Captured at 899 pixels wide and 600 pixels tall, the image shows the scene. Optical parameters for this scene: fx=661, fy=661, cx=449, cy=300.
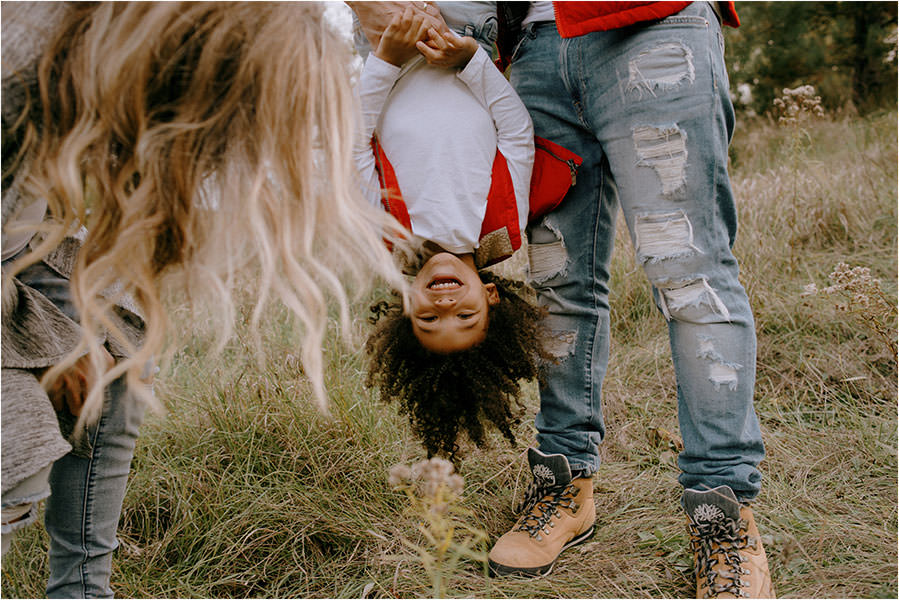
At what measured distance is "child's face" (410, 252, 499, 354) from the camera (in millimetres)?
1847

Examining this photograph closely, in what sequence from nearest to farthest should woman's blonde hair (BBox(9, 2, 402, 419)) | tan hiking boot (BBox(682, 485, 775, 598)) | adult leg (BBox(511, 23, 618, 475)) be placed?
woman's blonde hair (BBox(9, 2, 402, 419)) → tan hiking boot (BBox(682, 485, 775, 598)) → adult leg (BBox(511, 23, 618, 475))

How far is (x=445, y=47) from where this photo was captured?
1756mm

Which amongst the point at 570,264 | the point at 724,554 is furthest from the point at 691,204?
the point at 724,554

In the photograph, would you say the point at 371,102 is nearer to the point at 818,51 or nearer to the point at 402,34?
the point at 402,34

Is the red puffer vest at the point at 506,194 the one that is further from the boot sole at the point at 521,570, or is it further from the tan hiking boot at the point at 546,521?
the boot sole at the point at 521,570

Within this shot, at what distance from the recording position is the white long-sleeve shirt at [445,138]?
1781 millimetres

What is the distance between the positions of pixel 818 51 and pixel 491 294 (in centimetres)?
758

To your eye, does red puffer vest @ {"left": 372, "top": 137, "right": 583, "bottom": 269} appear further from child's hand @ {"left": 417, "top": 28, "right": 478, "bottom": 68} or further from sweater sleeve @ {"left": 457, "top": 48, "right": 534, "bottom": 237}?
child's hand @ {"left": 417, "top": 28, "right": 478, "bottom": 68}

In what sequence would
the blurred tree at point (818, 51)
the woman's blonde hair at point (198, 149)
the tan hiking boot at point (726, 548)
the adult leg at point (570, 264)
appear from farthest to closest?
1. the blurred tree at point (818, 51)
2. the adult leg at point (570, 264)
3. the tan hiking boot at point (726, 548)
4. the woman's blonde hair at point (198, 149)

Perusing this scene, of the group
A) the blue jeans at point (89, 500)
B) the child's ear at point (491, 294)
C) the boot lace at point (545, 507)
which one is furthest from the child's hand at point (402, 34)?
the boot lace at point (545, 507)

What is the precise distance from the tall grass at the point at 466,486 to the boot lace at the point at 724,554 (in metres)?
0.17

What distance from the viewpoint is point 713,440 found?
1.70 meters

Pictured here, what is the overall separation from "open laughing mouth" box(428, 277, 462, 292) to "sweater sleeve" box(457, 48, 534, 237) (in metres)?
0.25

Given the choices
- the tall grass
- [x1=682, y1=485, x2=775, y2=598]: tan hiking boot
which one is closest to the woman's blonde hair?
the tall grass
